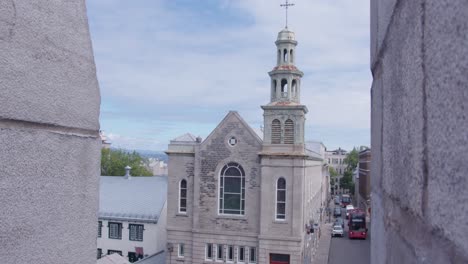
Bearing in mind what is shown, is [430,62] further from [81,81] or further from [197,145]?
[197,145]

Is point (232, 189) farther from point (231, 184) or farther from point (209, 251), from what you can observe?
point (209, 251)

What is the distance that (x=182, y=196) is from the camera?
2608 cm

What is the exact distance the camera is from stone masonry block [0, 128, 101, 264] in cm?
159

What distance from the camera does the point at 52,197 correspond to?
1.82 meters

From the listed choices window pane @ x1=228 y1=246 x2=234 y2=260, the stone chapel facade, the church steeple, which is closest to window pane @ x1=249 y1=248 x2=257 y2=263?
the stone chapel facade

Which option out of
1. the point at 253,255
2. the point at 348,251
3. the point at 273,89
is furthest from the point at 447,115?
the point at 348,251

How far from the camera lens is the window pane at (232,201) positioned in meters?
24.9

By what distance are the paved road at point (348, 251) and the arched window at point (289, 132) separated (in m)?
7.78

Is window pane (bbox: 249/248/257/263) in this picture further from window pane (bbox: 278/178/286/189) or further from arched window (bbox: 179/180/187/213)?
arched window (bbox: 179/180/187/213)

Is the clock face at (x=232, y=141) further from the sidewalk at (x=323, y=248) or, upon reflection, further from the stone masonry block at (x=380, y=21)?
the stone masonry block at (x=380, y=21)

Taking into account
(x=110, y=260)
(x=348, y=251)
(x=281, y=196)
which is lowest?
(x=348, y=251)

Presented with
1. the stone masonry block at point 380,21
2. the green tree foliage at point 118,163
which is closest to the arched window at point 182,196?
the stone masonry block at point 380,21

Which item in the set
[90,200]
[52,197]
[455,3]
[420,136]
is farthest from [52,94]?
[455,3]

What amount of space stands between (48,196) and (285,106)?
73.7 ft
